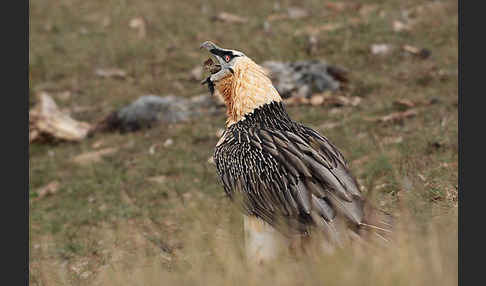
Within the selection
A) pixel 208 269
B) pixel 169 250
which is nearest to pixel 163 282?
pixel 208 269

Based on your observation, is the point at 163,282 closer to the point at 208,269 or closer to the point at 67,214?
the point at 208,269

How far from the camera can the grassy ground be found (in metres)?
4.20

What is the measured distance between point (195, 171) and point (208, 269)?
6236mm

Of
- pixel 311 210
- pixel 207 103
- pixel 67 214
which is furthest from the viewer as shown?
pixel 207 103

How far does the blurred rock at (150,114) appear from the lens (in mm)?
13078

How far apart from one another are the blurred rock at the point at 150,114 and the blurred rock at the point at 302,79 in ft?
4.56

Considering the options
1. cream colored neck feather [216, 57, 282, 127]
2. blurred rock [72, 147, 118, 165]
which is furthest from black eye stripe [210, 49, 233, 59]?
blurred rock [72, 147, 118, 165]

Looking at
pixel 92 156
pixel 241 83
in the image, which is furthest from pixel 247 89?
pixel 92 156

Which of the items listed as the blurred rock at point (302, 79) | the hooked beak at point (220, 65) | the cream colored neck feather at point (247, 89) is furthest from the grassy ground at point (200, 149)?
the hooked beak at point (220, 65)

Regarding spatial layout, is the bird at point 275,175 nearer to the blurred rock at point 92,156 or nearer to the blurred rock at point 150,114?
the blurred rock at point 92,156

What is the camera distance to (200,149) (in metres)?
11.4

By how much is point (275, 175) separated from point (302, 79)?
8.51m

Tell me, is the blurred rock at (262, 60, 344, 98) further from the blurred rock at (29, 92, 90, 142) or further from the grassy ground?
the blurred rock at (29, 92, 90, 142)

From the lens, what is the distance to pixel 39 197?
10719 millimetres
